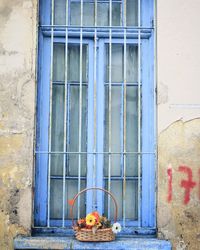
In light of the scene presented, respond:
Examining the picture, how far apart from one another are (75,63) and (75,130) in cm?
68

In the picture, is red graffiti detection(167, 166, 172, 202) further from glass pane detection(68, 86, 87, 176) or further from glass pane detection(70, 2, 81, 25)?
glass pane detection(70, 2, 81, 25)

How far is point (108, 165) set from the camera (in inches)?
201

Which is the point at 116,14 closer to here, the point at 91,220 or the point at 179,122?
the point at 179,122

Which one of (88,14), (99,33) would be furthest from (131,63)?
(88,14)

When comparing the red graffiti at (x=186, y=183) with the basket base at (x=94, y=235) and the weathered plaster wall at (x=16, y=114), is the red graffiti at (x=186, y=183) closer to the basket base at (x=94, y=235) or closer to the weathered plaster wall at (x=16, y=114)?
the basket base at (x=94, y=235)

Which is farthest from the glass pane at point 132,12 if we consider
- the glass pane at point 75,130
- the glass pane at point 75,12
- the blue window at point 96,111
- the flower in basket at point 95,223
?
the flower in basket at point 95,223

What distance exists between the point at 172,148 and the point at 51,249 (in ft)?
4.88

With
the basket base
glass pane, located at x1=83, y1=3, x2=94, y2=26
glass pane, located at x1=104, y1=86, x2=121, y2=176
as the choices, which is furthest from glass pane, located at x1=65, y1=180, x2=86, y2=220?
glass pane, located at x1=83, y1=3, x2=94, y2=26

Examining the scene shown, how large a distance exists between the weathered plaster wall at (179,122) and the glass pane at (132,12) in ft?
0.92

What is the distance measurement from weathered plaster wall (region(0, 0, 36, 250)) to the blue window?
15cm

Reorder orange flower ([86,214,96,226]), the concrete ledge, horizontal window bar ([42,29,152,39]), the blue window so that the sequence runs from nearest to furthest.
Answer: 1. orange flower ([86,214,96,226])
2. the concrete ledge
3. the blue window
4. horizontal window bar ([42,29,152,39])

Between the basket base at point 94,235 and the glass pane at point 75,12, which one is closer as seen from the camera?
the basket base at point 94,235

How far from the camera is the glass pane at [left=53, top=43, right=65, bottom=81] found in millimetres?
5203

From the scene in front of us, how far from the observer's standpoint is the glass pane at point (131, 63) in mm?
5211
